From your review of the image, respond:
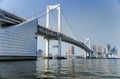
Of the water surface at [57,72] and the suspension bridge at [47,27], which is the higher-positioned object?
the suspension bridge at [47,27]

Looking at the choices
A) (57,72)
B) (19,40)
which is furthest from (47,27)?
(57,72)

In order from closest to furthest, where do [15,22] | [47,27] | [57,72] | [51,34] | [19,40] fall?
[57,72], [19,40], [15,22], [51,34], [47,27]

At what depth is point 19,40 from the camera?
8431cm

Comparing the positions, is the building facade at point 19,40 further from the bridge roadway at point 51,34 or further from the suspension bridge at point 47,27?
the bridge roadway at point 51,34

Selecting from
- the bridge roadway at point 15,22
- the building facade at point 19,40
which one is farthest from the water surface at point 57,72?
the bridge roadway at point 15,22

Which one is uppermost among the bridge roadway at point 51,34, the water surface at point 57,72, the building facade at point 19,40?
the bridge roadway at point 51,34

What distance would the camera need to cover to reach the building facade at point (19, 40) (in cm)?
7569

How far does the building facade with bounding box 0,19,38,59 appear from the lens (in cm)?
7569

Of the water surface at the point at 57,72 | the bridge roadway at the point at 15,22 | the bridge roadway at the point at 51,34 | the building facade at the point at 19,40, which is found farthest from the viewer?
the bridge roadway at the point at 51,34

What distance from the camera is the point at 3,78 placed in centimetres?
2119

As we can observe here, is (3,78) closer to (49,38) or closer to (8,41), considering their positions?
(8,41)

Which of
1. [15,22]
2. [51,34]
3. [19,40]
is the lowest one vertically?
[19,40]

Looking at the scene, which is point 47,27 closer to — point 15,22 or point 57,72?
point 15,22

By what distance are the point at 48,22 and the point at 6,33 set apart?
3839 cm
